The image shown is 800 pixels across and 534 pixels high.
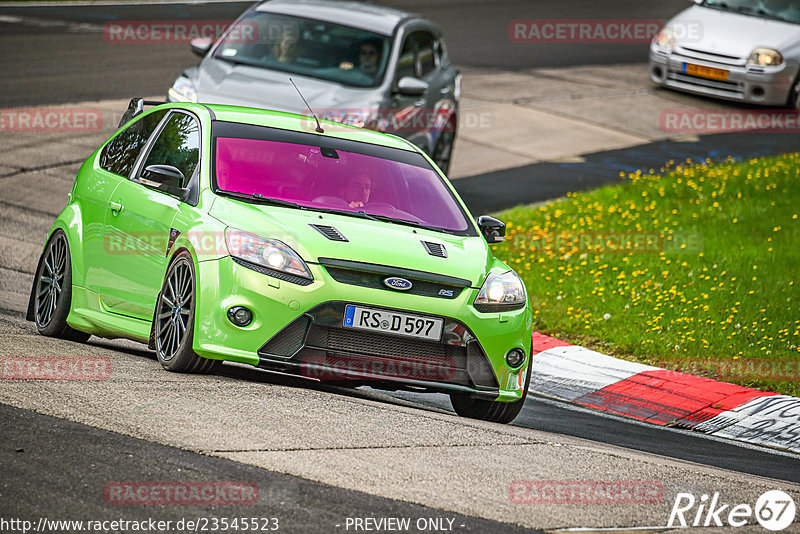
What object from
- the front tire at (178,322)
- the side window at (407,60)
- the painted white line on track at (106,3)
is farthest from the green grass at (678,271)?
the painted white line on track at (106,3)

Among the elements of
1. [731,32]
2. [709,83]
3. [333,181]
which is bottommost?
[709,83]

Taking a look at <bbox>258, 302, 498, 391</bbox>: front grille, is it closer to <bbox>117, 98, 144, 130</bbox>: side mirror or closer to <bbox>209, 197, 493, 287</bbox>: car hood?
<bbox>209, 197, 493, 287</bbox>: car hood

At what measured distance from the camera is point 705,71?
67.8ft

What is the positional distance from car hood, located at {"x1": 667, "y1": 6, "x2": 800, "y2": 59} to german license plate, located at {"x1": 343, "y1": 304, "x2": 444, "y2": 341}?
14500mm

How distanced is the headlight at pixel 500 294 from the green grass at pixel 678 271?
2694 millimetres

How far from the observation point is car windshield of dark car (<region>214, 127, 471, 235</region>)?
7719mm

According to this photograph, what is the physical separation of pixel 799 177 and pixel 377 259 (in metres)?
10.3

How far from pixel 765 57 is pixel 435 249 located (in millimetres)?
14072
